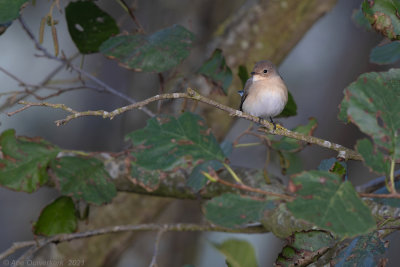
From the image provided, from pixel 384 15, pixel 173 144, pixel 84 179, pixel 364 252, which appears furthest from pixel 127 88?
pixel 364 252

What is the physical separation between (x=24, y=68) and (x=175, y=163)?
10.9 ft

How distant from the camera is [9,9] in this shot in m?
1.14

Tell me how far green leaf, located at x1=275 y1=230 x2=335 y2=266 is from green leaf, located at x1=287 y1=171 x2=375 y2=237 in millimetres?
254

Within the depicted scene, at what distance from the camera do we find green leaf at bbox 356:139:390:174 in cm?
66

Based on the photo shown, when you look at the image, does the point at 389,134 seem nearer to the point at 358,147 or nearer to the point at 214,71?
the point at 358,147

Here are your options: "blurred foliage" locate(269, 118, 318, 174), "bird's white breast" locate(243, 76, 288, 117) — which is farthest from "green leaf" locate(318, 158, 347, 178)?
"bird's white breast" locate(243, 76, 288, 117)

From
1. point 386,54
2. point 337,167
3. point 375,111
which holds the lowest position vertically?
point 337,167

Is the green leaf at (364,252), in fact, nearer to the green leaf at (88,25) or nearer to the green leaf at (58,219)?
the green leaf at (58,219)

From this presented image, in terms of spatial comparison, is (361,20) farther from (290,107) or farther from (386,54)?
(290,107)

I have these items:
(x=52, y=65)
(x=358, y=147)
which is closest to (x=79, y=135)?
(x=52, y=65)

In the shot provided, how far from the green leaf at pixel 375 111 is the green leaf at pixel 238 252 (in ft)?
1.41

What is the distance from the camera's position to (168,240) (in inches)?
115

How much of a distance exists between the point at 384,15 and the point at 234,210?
497 mm

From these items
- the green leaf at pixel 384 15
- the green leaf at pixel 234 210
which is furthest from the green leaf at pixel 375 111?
the green leaf at pixel 384 15
